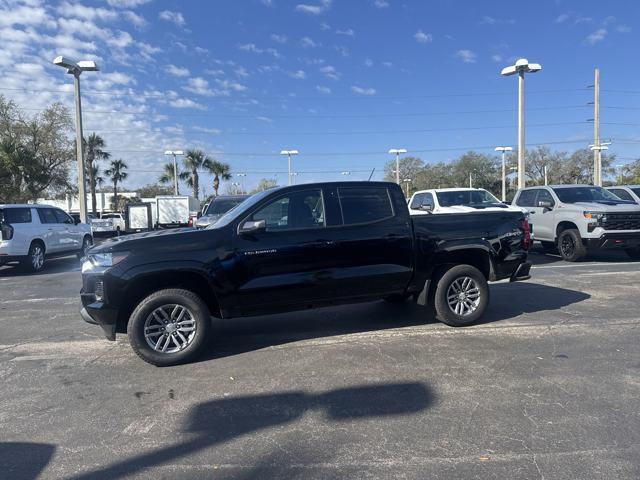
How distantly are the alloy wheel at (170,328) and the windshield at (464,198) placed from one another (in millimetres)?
9963

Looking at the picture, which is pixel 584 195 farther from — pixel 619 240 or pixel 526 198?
pixel 619 240

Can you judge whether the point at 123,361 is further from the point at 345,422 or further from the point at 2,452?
the point at 345,422

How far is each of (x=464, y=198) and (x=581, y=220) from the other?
317 cm

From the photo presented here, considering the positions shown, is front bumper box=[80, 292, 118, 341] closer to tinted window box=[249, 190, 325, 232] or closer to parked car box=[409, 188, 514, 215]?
tinted window box=[249, 190, 325, 232]

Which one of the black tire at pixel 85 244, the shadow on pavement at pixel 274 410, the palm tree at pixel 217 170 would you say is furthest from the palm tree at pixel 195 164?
the shadow on pavement at pixel 274 410

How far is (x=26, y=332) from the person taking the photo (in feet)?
21.9

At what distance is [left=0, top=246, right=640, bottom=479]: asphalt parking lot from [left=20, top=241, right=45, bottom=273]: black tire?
6.71m

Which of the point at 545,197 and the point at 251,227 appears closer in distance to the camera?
the point at 251,227

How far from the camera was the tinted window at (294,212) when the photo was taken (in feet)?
18.0

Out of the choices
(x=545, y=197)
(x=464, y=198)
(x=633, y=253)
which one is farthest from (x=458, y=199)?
(x=633, y=253)

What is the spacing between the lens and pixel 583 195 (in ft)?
41.9

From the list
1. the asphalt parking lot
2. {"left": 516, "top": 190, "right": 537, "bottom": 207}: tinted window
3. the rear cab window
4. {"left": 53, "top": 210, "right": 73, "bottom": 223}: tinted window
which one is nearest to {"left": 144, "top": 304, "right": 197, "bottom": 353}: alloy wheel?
the asphalt parking lot

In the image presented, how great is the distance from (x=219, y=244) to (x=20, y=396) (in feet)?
7.56

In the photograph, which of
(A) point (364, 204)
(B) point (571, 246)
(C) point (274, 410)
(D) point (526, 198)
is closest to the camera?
(C) point (274, 410)
